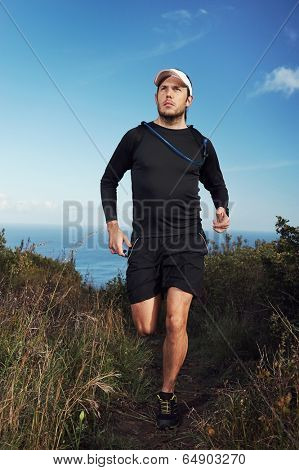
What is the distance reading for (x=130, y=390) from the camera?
4965 mm

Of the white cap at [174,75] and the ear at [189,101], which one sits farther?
the ear at [189,101]

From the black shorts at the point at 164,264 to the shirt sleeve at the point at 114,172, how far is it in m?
0.43

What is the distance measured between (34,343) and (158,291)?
1.22 meters

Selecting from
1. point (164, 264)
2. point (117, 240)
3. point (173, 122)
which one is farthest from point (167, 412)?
point (173, 122)

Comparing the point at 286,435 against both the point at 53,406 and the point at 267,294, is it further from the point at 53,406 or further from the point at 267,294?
the point at 267,294

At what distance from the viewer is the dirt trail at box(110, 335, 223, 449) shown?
3.95 meters

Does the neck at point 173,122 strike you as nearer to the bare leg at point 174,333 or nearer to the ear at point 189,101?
the ear at point 189,101

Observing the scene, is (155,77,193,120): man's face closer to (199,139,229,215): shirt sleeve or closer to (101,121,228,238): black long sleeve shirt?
(101,121,228,238): black long sleeve shirt

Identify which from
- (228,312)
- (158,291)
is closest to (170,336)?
(158,291)

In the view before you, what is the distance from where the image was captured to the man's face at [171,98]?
189 inches

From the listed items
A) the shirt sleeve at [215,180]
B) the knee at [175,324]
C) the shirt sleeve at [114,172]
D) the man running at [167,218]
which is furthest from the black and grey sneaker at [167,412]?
the shirt sleeve at [215,180]

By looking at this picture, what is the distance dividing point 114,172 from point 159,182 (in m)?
0.56

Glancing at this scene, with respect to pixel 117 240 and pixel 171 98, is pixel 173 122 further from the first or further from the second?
pixel 117 240

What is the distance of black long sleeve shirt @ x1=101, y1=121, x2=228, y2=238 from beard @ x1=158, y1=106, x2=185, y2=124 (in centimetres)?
11
